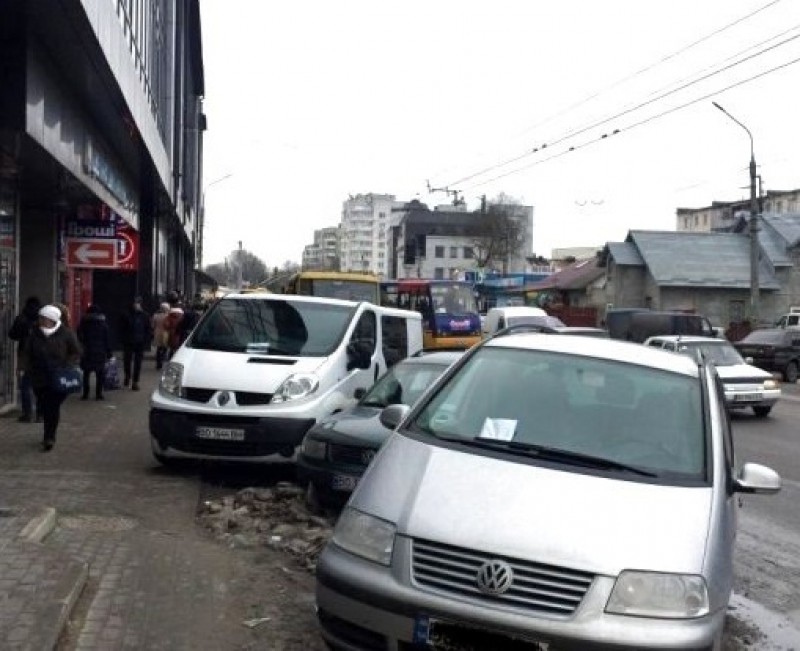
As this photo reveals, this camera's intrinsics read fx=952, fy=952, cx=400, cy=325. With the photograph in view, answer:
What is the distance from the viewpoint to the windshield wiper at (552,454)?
14.7ft

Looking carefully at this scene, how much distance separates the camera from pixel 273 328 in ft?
33.8

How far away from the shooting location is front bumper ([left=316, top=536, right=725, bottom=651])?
3605 mm

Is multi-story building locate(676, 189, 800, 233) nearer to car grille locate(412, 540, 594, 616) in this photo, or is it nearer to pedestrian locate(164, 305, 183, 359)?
pedestrian locate(164, 305, 183, 359)

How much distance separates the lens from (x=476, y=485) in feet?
13.8

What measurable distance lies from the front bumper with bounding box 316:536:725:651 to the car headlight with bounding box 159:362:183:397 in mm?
5523

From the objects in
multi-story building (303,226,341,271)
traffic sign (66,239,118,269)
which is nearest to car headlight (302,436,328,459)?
traffic sign (66,239,118,269)

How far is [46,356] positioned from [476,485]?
277 inches

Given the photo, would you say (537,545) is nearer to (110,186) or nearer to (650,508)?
(650,508)

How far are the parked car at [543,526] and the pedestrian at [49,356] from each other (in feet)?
20.1

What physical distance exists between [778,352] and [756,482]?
26.0 metres

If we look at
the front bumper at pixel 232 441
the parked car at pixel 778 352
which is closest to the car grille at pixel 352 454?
the front bumper at pixel 232 441

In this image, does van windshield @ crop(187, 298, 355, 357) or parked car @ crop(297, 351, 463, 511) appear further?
van windshield @ crop(187, 298, 355, 357)

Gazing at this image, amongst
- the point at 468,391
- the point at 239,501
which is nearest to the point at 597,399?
the point at 468,391

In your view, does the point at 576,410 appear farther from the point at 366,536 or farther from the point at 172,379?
the point at 172,379
